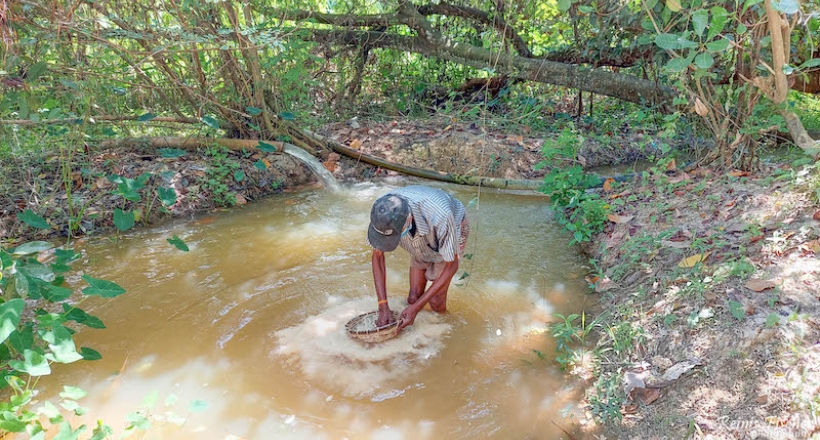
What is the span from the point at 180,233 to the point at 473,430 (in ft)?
10.3

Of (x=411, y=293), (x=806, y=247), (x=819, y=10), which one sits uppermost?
(x=819, y=10)

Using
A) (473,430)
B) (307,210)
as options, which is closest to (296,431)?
(473,430)

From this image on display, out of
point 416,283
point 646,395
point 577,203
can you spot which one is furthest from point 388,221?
point 577,203

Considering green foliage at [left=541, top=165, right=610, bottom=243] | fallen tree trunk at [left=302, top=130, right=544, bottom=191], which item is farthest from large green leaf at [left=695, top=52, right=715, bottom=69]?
fallen tree trunk at [left=302, top=130, right=544, bottom=191]

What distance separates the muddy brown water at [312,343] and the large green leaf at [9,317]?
20.4 inches

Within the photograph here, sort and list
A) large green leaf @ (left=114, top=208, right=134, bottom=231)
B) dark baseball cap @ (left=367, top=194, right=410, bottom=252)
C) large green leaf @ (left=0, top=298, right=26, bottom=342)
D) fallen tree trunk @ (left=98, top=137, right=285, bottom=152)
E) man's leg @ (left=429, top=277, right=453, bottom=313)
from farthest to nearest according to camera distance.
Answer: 1. fallen tree trunk @ (left=98, top=137, right=285, bottom=152)
2. large green leaf @ (left=114, top=208, right=134, bottom=231)
3. man's leg @ (left=429, top=277, right=453, bottom=313)
4. dark baseball cap @ (left=367, top=194, right=410, bottom=252)
5. large green leaf @ (left=0, top=298, right=26, bottom=342)

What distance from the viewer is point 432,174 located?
5.57 metres

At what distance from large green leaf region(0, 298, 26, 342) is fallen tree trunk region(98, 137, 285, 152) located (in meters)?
3.63

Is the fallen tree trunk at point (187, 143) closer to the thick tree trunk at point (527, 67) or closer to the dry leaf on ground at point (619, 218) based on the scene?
the thick tree trunk at point (527, 67)

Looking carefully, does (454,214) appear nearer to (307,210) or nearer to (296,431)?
(296,431)

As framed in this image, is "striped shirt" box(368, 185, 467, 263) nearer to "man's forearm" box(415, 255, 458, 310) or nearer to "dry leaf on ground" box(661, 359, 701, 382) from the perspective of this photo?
"man's forearm" box(415, 255, 458, 310)

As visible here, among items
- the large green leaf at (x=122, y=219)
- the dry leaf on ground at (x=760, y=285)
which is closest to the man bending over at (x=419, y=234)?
the dry leaf on ground at (x=760, y=285)

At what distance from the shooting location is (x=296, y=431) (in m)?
2.30

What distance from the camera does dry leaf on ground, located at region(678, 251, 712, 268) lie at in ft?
9.46
